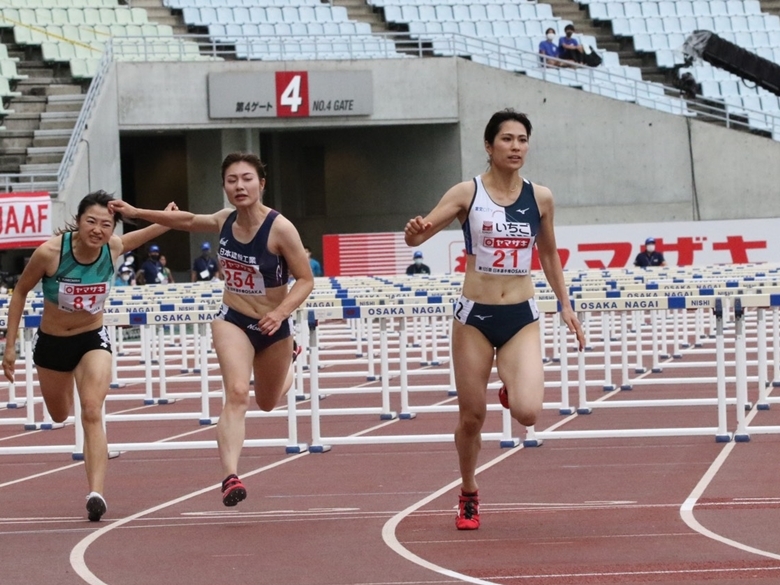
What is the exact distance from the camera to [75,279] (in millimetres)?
7949

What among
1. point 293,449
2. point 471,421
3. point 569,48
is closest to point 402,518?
point 471,421

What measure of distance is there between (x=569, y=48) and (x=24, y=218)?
13.6 metres

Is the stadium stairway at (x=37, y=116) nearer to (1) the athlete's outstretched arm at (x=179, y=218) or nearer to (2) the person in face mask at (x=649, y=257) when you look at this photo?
(2) the person in face mask at (x=649, y=257)

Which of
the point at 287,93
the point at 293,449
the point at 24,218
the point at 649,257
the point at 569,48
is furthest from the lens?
the point at 569,48

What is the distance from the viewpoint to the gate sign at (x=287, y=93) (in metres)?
32.6

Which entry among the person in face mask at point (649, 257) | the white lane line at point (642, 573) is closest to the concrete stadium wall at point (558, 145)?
the person in face mask at point (649, 257)

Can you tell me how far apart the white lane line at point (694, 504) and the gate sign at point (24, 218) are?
58.1ft

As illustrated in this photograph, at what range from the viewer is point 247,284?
24.9 ft

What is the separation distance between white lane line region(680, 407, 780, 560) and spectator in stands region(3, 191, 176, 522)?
283cm

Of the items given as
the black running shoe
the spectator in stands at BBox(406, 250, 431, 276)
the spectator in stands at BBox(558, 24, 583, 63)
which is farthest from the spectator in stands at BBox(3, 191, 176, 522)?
the spectator in stands at BBox(558, 24, 583, 63)

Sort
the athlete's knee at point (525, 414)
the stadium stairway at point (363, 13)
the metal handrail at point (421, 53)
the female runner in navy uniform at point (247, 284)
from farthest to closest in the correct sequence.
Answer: the stadium stairway at point (363, 13)
the metal handrail at point (421, 53)
the female runner in navy uniform at point (247, 284)
the athlete's knee at point (525, 414)

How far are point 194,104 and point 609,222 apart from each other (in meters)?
9.37

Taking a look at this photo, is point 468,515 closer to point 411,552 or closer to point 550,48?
point 411,552

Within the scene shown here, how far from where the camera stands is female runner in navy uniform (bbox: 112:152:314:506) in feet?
24.5
